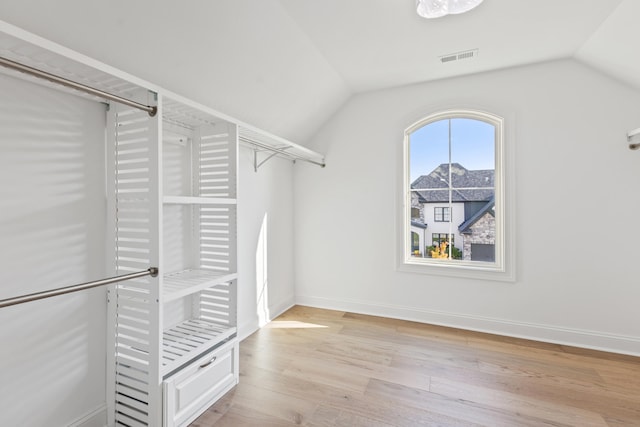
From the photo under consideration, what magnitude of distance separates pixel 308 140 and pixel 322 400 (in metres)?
2.54

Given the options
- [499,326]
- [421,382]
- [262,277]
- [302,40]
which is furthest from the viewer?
[262,277]

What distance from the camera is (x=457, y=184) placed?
3.01m

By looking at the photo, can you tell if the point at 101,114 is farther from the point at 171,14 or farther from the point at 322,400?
the point at 322,400

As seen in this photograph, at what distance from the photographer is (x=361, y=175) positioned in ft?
10.7

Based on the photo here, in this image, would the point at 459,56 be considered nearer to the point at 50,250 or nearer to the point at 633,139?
the point at 633,139

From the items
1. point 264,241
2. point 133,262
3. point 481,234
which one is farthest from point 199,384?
point 481,234

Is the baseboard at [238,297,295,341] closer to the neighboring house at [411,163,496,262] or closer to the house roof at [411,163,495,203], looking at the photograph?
the neighboring house at [411,163,496,262]

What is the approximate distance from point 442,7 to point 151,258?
2.10 metres

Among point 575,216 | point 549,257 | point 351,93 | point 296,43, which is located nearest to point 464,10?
point 296,43

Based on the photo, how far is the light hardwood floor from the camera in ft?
5.47

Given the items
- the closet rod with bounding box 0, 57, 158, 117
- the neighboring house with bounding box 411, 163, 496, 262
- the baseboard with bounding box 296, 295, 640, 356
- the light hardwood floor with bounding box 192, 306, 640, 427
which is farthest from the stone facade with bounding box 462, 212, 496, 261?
the closet rod with bounding box 0, 57, 158, 117

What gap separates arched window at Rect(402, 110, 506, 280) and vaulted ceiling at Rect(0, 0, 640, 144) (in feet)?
1.67

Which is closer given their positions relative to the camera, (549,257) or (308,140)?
(549,257)

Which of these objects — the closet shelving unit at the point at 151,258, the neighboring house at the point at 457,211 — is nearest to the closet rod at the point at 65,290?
the closet shelving unit at the point at 151,258
